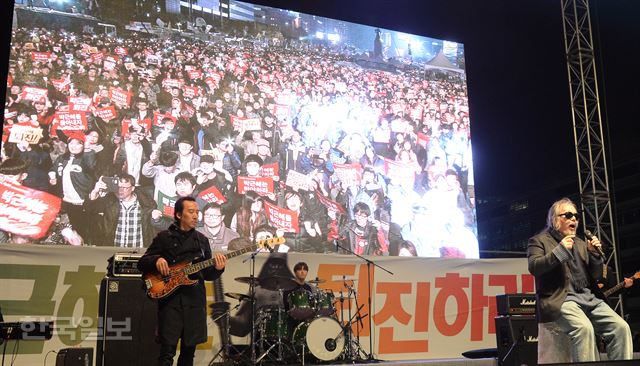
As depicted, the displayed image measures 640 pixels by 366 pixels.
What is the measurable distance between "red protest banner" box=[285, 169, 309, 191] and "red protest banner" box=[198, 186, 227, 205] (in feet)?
3.26

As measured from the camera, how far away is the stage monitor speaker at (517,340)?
Answer: 589 centimetres

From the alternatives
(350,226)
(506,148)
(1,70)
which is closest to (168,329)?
(350,226)

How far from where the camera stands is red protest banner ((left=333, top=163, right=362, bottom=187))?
29.6ft

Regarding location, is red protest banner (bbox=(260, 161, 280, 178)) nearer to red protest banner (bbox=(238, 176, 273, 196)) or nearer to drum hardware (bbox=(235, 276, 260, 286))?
red protest banner (bbox=(238, 176, 273, 196))

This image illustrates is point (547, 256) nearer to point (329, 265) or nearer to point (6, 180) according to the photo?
point (329, 265)

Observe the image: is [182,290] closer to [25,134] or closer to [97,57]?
[25,134]

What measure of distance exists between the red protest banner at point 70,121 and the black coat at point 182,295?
408 cm

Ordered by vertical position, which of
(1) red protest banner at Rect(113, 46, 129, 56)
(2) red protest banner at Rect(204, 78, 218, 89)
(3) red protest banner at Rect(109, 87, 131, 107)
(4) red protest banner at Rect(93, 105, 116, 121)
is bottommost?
(4) red protest banner at Rect(93, 105, 116, 121)

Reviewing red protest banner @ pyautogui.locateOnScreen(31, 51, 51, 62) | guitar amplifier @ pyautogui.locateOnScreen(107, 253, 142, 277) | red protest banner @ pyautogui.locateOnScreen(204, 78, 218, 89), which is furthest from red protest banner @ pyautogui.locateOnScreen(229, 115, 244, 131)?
guitar amplifier @ pyautogui.locateOnScreen(107, 253, 142, 277)

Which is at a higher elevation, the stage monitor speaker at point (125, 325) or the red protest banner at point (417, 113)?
the red protest banner at point (417, 113)

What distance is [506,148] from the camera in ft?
48.3

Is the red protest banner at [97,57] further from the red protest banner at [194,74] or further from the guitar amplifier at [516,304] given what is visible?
the guitar amplifier at [516,304]

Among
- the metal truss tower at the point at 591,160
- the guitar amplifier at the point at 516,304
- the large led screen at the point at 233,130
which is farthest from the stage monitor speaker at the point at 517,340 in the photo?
the metal truss tower at the point at 591,160

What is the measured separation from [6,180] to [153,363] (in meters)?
3.44
